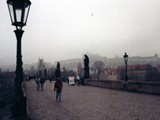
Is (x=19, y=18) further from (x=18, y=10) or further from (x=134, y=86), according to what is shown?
(x=134, y=86)

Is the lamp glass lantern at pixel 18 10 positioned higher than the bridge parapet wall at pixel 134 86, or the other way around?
the lamp glass lantern at pixel 18 10

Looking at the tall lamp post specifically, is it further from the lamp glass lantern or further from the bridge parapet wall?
the bridge parapet wall

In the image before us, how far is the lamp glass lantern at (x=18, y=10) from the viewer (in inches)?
296

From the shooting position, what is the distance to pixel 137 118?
9508mm

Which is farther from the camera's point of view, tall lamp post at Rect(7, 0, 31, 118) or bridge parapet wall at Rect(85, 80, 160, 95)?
bridge parapet wall at Rect(85, 80, 160, 95)

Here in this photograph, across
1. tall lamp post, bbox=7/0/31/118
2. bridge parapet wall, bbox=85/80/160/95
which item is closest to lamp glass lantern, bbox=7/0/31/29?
tall lamp post, bbox=7/0/31/118

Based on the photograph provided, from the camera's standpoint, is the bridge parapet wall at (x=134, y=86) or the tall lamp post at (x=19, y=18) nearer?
the tall lamp post at (x=19, y=18)

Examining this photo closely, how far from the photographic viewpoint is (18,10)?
7594 millimetres

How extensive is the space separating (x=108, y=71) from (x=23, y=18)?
148m

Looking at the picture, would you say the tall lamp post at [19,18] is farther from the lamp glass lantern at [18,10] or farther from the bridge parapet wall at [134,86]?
the bridge parapet wall at [134,86]

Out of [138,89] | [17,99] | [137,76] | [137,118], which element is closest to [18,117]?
[17,99]

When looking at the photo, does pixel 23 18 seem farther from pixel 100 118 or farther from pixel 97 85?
pixel 97 85

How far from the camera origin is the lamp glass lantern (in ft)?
24.7

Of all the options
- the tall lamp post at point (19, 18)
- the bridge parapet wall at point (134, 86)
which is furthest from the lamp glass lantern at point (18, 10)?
the bridge parapet wall at point (134, 86)
